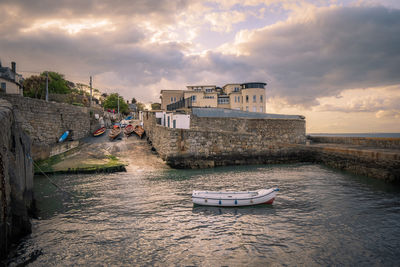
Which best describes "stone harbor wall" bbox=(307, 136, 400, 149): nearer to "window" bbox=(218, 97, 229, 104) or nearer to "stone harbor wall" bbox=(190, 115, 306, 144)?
"stone harbor wall" bbox=(190, 115, 306, 144)

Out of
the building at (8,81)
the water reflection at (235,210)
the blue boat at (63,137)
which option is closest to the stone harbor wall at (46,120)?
the blue boat at (63,137)

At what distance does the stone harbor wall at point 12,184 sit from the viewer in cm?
514

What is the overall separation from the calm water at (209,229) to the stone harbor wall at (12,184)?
0.55 metres

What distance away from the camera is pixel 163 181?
46.6ft

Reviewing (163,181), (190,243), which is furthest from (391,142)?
(190,243)

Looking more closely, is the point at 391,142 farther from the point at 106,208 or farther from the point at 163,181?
the point at 106,208

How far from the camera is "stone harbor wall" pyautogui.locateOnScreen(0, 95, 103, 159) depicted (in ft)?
57.8

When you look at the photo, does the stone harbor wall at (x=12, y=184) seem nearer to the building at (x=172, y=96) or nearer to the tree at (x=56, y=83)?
the building at (x=172, y=96)

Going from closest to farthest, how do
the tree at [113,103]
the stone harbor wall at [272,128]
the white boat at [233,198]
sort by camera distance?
the white boat at [233,198] → the stone harbor wall at [272,128] → the tree at [113,103]

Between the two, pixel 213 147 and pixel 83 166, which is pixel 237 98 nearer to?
pixel 213 147

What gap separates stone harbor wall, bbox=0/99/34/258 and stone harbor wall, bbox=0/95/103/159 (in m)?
8.97

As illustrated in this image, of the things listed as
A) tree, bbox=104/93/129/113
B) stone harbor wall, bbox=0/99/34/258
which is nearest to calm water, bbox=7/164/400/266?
stone harbor wall, bbox=0/99/34/258

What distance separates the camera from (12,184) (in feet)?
19.8

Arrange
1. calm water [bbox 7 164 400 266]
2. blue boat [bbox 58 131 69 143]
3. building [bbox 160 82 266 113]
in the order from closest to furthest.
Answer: calm water [bbox 7 164 400 266]
blue boat [bbox 58 131 69 143]
building [bbox 160 82 266 113]
